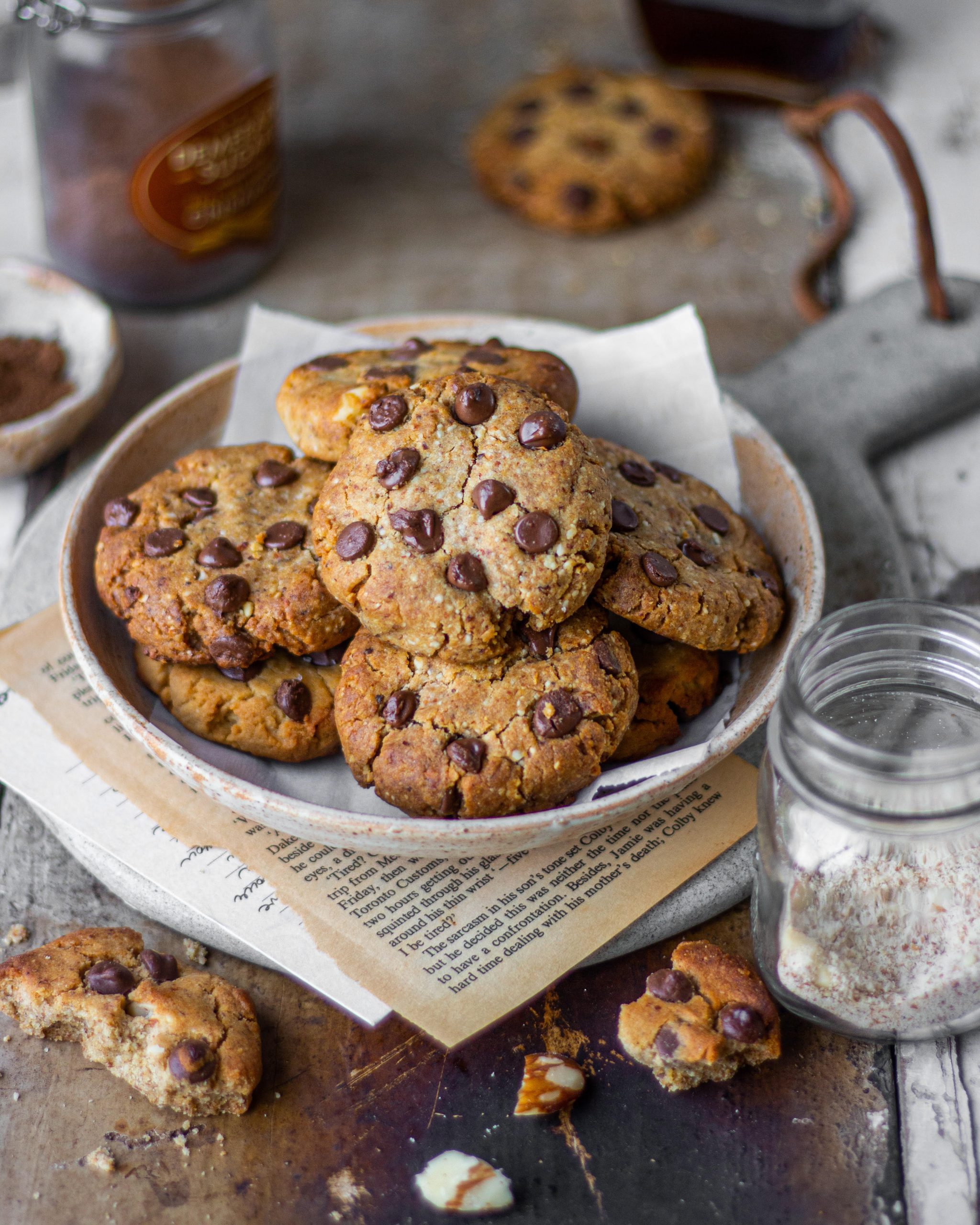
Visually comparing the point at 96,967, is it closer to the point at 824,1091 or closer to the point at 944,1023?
the point at 824,1091

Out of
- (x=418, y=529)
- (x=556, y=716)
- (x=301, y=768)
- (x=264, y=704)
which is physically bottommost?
(x=301, y=768)

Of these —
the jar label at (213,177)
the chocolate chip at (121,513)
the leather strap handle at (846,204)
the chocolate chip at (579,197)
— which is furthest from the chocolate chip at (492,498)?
the chocolate chip at (579,197)

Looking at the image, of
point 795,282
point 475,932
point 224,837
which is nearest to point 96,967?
point 224,837

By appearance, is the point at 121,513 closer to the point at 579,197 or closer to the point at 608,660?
the point at 608,660

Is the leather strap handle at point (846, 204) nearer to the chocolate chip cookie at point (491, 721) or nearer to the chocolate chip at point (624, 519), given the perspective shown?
the chocolate chip at point (624, 519)

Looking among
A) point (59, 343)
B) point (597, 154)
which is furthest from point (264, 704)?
point (597, 154)

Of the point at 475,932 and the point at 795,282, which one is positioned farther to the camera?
the point at 795,282

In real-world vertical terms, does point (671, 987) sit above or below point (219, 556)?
below
